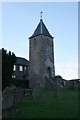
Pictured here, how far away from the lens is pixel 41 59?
47.9m

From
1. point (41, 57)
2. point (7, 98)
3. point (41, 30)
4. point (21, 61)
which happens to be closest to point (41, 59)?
point (41, 57)

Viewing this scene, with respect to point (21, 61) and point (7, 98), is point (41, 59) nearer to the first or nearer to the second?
point (21, 61)

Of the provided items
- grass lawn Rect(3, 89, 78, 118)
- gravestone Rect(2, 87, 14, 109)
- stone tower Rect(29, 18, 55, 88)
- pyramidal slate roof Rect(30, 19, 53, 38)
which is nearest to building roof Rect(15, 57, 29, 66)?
stone tower Rect(29, 18, 55, 88)

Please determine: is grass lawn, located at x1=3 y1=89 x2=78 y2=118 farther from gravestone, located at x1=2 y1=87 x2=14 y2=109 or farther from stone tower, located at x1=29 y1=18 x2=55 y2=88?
stone tower, located at x1=29 y1=18 x2=55 y2=88

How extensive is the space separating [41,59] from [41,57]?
37 centimetres

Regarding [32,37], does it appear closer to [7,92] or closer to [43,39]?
[43,39]

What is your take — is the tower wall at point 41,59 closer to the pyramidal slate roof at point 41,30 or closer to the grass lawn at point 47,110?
the pyramidal slate roof at point 41,30

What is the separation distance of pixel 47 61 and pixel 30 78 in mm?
4628

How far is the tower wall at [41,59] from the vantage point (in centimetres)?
Answer: 4769

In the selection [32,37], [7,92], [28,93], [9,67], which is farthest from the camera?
[32,37]

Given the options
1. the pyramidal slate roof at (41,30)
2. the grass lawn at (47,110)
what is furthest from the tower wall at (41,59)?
the grass lawn at (47,110)

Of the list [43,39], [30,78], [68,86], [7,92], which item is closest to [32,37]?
[43,39]

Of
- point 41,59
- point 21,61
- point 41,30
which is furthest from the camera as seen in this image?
point 21,61

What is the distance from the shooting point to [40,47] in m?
48.5
